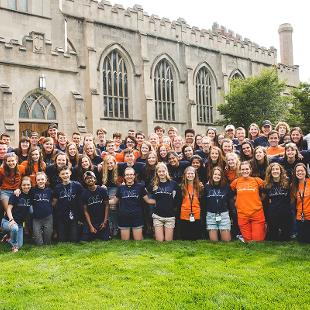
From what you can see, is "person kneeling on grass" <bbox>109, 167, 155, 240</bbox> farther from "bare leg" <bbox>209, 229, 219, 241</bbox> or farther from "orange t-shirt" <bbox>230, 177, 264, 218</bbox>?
"orange t-shirt" <bbox>230, 177, 264, 218</bbox>

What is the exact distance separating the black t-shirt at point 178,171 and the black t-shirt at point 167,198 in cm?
32

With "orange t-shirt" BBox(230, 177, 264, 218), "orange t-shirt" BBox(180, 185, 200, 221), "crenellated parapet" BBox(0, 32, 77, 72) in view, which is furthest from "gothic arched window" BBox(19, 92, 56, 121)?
"orange t-shirt" BBox(230, 177, 264, 218)

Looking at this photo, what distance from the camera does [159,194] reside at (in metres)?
8.55

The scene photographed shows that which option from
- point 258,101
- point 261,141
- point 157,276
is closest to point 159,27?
point 258,101

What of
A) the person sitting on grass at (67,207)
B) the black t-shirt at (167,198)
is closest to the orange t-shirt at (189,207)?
the black t-shirt at (167,198)

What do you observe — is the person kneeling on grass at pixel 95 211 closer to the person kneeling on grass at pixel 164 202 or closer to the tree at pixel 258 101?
the person kneeling on grass at pixel 164 202

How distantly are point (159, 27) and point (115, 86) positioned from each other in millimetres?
5184

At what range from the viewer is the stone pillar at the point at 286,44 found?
38.8m

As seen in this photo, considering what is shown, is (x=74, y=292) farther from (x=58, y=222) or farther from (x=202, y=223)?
(x=202, y=223)

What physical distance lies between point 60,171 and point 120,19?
1822 cm

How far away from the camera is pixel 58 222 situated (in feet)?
28.1

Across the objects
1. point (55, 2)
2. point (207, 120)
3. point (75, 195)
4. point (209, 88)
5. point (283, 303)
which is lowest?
point (283, 303)

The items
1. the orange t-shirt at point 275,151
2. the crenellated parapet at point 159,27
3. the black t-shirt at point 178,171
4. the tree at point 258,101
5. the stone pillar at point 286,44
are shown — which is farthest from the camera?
the stone pillar at point 286,44

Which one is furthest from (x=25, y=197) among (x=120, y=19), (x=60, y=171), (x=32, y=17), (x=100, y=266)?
(x=120, y=19)
